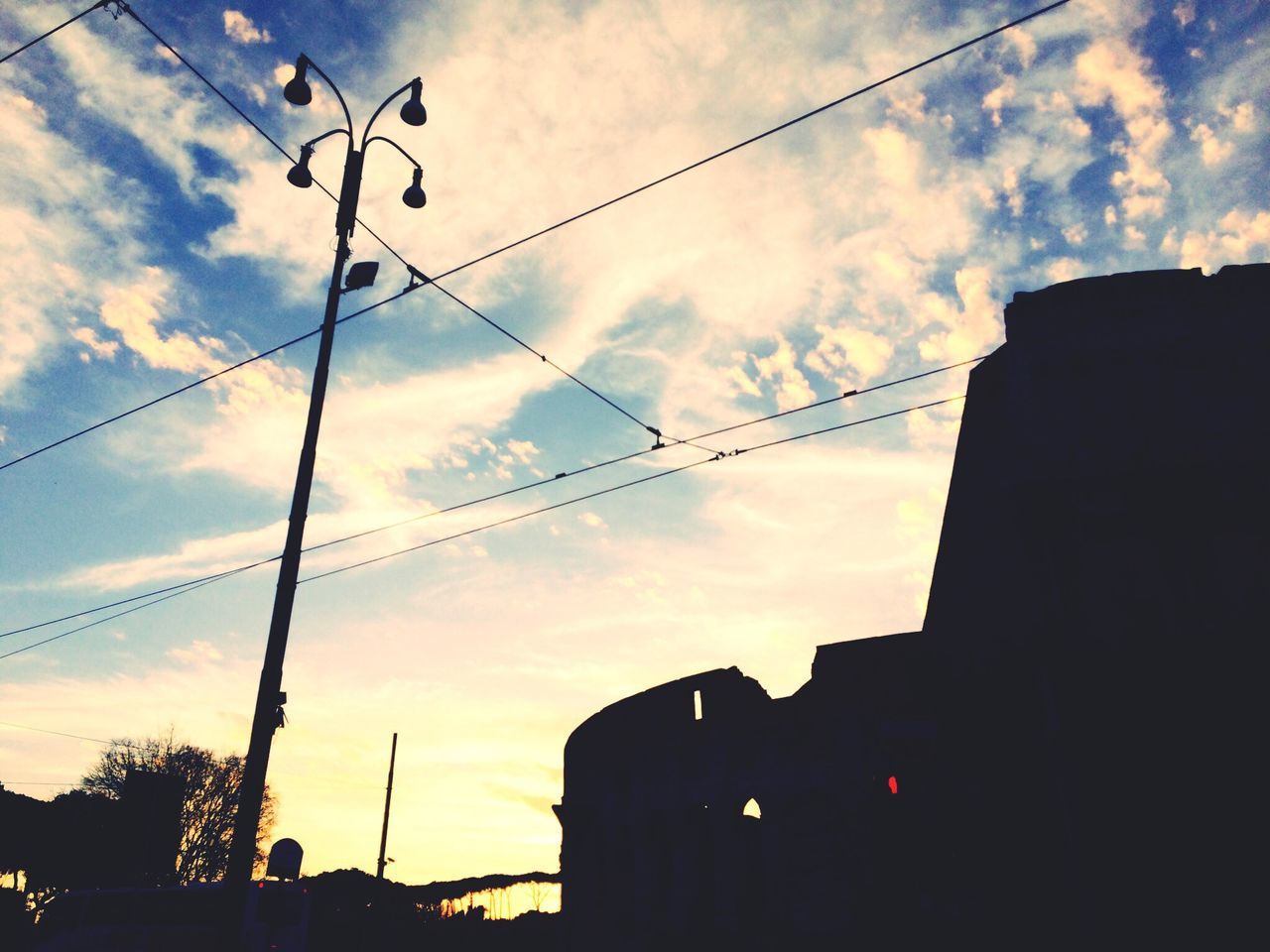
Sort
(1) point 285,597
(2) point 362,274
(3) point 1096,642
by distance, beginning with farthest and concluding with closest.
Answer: (3) point 1096,642 < (2) point 362,274 < (1) point 285,597

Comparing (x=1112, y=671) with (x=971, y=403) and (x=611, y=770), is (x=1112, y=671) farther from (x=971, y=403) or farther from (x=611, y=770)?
(x=611, y=770)

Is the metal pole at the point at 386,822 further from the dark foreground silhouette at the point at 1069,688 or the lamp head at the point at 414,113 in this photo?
the lamp head at the point at 414,113

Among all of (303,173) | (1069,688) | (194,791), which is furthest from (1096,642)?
(194,791)

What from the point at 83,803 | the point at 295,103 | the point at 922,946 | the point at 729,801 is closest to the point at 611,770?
the point at 729,801

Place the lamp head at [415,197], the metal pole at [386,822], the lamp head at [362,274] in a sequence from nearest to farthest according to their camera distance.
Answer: the lamp head at [362,274]
the lamp head at [415,197]
the metal pole at [386,822]

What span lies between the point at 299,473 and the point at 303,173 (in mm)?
3513

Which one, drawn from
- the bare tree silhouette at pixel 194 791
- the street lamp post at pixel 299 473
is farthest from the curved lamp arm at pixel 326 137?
the bare tree silhouette at pixel 194 791

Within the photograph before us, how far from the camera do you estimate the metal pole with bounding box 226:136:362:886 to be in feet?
19.7

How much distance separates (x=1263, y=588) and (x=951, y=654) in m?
4.72

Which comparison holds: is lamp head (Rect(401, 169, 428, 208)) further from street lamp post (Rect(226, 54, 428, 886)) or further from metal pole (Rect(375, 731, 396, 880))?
metal pole (Rect(375, 731, 396, 880))

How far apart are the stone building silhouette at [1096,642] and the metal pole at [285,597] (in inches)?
316

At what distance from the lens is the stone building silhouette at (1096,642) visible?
8.28 m

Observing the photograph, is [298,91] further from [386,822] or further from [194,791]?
[194,791]

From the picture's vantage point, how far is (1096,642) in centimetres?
875
